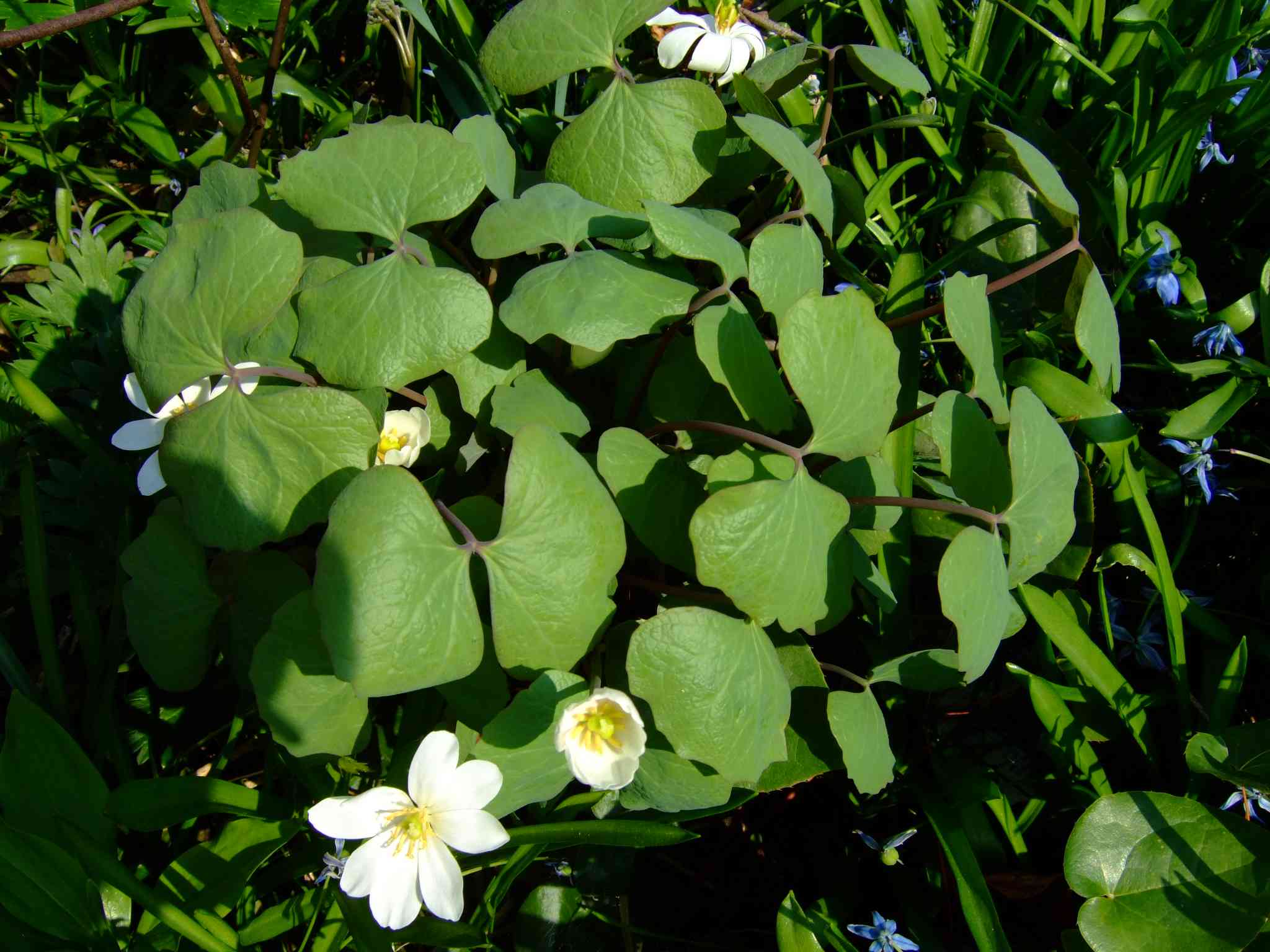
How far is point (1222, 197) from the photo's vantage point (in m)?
2.06

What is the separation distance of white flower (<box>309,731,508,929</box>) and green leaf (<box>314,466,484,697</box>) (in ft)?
0.42

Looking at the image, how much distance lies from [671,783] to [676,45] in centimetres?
127

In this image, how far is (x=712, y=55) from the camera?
5.54 ft

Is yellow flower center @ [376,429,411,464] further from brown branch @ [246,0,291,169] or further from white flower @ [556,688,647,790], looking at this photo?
brown branch @ [246,0,291,169]

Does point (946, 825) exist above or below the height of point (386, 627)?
below

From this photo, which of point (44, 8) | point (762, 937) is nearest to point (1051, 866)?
point (762, 937)

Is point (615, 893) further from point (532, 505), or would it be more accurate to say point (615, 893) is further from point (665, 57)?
point (665, 57)

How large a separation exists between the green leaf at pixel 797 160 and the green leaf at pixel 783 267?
0.06 m

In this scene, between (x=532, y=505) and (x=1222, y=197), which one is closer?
(x=532, y=505)

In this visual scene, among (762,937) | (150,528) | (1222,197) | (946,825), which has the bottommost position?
(762,937)

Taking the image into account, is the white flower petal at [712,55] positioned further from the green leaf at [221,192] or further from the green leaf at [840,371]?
the green leaf at [221,192]

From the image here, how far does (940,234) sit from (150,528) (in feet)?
5.56

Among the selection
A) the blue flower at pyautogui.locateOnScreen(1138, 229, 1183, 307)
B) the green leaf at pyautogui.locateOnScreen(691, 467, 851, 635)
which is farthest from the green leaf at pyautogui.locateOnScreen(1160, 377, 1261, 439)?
the green leaf at pyautogui.locateOnScreen(691, 467, 851, 635)

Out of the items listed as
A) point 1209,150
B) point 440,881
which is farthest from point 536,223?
point 1209,150
